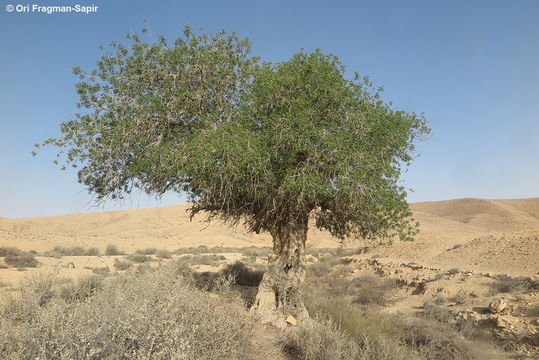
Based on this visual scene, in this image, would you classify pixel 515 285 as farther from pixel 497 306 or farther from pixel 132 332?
pixel 132 332

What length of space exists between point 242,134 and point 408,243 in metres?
23.7

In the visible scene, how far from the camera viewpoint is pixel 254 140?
8195 millimetres

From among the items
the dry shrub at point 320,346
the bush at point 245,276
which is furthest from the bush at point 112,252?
the dry shrub at point 320,346

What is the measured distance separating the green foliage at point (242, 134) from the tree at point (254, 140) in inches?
1.2

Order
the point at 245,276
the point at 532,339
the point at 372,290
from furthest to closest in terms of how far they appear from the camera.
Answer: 1. the point at 245,276
2. the point at 372,290
3. the point at 532,339

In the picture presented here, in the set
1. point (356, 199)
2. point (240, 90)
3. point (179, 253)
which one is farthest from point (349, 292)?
point (179, 253)

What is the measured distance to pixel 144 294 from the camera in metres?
5.43

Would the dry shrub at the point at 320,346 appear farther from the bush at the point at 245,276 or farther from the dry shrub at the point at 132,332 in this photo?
the bush at the point at 245,276

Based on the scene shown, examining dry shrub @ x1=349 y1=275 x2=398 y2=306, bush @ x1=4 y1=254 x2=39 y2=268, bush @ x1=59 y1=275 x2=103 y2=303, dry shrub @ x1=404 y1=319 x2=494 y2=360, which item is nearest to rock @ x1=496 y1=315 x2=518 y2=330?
dry shrub @ x1=404 y1=319 x2=494 y2=360

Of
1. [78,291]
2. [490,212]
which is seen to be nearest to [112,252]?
[78,291]

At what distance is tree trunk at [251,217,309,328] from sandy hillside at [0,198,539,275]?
1.67 metres

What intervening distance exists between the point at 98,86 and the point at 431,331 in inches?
407

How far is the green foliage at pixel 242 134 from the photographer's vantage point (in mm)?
8117

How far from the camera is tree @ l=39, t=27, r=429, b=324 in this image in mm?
8141
